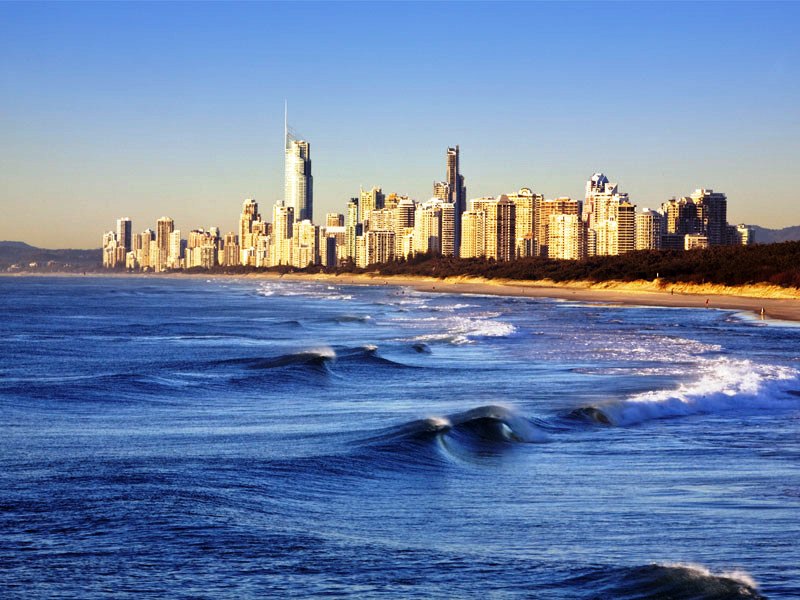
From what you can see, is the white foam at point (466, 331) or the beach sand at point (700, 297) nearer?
the white foam at point (466, 331)

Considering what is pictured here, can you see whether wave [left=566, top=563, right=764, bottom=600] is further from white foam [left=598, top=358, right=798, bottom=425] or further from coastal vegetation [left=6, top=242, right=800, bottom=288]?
coastal vegetation [left=6, top=242, right=800, bottom=288]

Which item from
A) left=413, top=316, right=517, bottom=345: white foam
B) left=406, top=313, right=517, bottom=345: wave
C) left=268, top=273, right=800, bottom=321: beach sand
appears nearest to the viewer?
left=406, top=313, right=517, bottom=345: wave

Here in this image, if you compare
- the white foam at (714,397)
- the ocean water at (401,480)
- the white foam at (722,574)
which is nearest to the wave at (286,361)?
the ocean water at (401,480)

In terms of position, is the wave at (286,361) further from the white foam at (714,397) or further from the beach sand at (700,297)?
the beach sand at (700,297)

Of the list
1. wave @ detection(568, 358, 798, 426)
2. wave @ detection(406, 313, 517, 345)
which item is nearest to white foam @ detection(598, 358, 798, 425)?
wave @ detection(568, 358, 798, 426)

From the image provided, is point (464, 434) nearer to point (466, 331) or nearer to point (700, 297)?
point (466, 331)

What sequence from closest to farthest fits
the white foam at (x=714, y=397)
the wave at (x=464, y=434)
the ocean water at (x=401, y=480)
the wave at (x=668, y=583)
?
the wave at (x=668, y=583) < the ocean water at (x=401, y=480) < the wave at (x=464, y=434) < the white foam at (x=714, y=397)

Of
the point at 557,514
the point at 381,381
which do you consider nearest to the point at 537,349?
the point at 381,381
